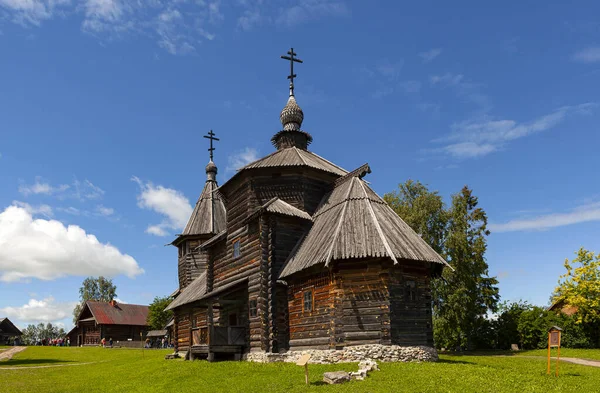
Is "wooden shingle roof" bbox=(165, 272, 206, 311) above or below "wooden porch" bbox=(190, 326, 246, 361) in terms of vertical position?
above

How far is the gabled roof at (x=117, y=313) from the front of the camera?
5875cm

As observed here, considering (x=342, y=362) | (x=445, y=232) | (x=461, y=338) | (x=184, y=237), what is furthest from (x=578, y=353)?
(x=184, y=237)

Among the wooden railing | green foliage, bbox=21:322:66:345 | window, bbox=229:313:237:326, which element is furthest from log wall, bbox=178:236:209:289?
green foliage, bbox=21:322:66:345

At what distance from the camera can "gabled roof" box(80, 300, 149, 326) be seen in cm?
5875

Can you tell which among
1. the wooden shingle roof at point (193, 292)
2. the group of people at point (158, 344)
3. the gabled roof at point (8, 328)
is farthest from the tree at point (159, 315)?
the wooden shingle roof at point (193, 292)

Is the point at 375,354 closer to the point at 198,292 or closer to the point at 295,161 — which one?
the point at 295,161

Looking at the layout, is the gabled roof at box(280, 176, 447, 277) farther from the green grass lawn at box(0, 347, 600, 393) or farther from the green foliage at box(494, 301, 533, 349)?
the green foliage at box(494, 301, 533, 349)

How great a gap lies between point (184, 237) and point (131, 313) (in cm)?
3057

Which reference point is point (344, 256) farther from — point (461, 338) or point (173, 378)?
point (461, 338)

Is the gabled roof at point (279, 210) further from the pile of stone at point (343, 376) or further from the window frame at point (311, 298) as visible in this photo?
the pile of stone at point (343, 376)

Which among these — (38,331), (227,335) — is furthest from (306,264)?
(38,331)

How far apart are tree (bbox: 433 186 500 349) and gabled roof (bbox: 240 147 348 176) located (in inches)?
562

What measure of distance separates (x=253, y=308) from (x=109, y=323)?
43249 mm

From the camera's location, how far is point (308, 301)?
19672 mm
